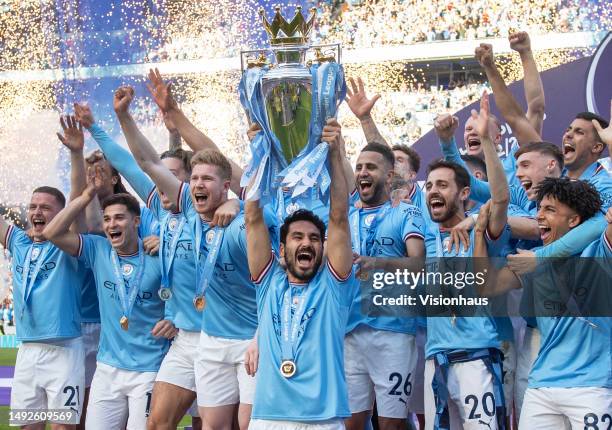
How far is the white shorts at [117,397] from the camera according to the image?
5.41 metres

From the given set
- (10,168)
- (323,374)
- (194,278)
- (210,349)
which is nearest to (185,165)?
(194,278)

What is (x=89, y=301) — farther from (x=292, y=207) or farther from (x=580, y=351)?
(x=580, y=351)

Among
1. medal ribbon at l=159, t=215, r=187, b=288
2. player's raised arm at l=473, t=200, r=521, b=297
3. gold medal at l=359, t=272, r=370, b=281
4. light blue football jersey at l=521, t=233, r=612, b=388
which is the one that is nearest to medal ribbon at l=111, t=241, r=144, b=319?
medal ribbon at l=159, t=215, r=187, b=288

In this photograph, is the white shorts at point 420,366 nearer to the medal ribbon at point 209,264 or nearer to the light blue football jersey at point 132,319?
the medal ribbon at point 209,264

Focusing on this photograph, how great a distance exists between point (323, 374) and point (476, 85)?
18.2ft

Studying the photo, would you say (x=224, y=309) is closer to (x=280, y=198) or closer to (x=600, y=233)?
(x=280, y=198)

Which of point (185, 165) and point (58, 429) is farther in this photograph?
point (185, 165)

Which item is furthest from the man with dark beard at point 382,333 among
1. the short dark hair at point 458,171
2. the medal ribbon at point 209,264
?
the medal ribbon at point 209,264

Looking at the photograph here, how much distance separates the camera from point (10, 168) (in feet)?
35.9

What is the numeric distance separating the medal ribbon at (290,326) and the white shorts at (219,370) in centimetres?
98

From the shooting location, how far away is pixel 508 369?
508 centimetres

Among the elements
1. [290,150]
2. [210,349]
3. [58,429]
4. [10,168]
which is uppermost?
[10,168]

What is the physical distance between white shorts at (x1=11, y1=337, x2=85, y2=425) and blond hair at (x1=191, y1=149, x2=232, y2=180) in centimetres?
139

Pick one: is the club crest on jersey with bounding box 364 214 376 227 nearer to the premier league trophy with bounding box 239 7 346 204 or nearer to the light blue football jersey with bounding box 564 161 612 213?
the premier league trophy with bounding box 239 7 346 204
